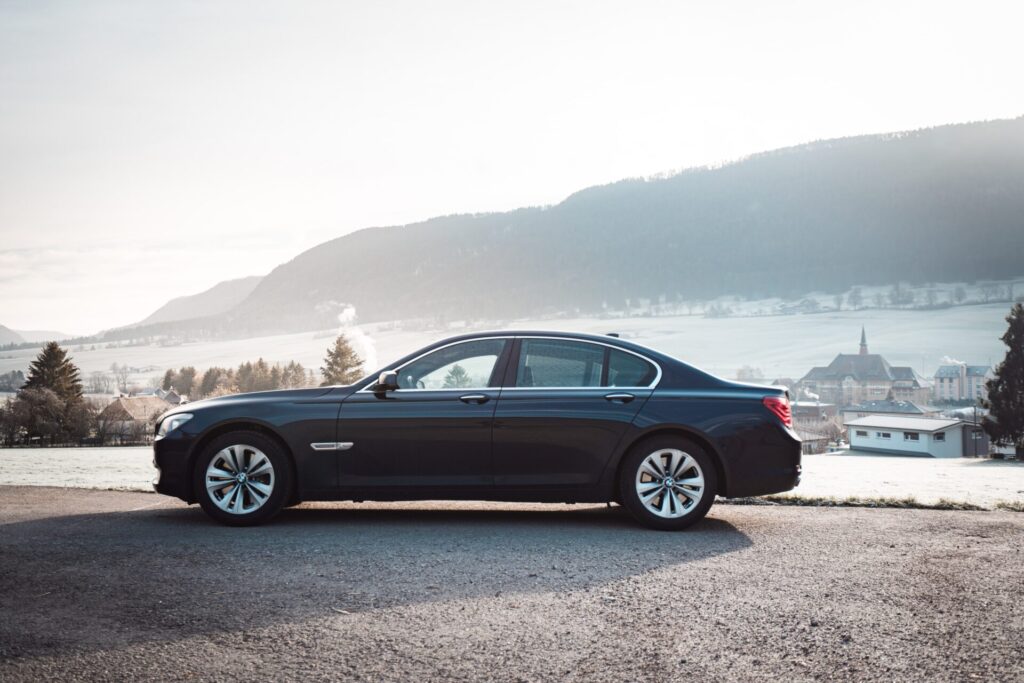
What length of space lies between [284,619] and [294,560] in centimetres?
145

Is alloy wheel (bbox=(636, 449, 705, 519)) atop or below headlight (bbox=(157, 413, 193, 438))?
below

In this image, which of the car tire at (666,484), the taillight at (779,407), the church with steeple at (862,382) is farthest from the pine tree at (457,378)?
the church with steeple at (862,382)

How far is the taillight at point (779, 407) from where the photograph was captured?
7.59 meters

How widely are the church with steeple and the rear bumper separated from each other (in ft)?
479

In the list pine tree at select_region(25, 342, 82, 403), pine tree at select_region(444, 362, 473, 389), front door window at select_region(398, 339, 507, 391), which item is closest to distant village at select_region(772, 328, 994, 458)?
pine tree at select_region(25, 342, 82, 403)

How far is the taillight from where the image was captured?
7.59 meters

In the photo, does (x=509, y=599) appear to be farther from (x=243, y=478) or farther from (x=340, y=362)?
(x=340, y=362)

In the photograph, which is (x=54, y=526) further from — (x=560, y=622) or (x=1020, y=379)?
(x=1020, y=379)

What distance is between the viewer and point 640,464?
7395 mm

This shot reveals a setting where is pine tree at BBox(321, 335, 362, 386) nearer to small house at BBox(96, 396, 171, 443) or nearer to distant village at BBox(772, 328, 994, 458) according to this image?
small house at BBox(96, 396, 171, 443)

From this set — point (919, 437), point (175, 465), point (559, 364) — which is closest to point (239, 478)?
point (175, 465)

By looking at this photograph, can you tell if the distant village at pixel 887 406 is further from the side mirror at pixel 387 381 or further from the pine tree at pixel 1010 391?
the side mirror at pixel 387 381

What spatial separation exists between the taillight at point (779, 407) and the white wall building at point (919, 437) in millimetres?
63449

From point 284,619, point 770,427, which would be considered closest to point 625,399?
point 770,427
